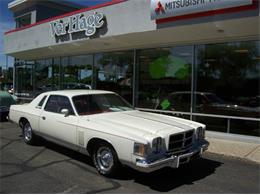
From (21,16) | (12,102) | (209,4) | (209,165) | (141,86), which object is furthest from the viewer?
(21,16)

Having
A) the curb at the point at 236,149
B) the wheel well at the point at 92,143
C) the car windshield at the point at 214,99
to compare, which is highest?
the car windshield at the point at 214,99

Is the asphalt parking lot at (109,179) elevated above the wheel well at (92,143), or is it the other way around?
the wheel well at (92,143)

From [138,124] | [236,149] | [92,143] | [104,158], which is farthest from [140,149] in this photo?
[236,149]

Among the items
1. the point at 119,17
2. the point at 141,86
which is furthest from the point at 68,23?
the point at 141,86

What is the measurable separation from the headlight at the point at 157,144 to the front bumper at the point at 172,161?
184 millimetres

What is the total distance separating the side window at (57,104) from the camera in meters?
6.84

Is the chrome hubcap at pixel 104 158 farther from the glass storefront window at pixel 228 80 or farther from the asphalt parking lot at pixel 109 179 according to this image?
the glass storefront window at pixel 228 80

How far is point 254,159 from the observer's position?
697 cm

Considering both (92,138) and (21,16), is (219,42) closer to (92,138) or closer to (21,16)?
(92,138)

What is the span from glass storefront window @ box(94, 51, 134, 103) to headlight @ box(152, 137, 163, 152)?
7663 mm

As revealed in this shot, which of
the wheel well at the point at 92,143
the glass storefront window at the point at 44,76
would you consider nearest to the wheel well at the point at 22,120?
the wheel well at the point at 92,143

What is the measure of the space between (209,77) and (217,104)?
923 mm

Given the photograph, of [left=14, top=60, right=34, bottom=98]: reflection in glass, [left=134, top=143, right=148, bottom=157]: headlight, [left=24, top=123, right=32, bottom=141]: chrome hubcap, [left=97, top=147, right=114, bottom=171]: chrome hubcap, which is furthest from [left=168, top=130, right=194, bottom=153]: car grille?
[left=14, top=60, right=34, bottom=98]: reflection in glass

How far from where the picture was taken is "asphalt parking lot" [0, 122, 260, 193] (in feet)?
16.6
